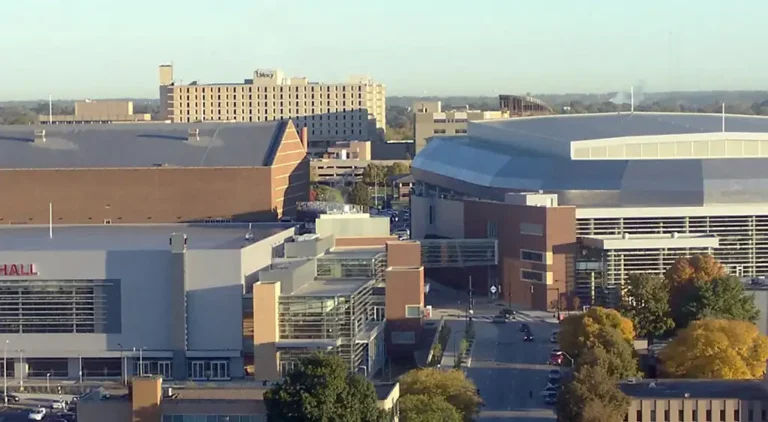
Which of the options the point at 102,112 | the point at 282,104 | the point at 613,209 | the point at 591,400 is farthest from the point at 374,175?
the point at 591,400

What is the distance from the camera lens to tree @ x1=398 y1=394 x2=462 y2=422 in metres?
28.8

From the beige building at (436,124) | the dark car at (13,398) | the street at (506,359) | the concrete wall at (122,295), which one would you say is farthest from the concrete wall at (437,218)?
the beige building at (436,124)

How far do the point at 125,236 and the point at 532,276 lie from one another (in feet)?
44.1

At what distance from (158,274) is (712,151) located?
74.6 ft

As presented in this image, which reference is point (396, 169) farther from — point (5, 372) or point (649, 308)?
point (5, 372)

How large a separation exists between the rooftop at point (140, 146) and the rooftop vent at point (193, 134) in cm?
11

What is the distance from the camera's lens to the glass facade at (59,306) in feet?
140

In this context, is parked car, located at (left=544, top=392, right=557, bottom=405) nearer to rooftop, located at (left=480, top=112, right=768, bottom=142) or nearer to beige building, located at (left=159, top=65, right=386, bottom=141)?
rooftop, located at (left=480, top=112, right=768, bottom=142)

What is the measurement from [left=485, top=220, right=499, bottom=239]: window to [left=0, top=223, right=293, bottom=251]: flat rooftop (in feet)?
22.6

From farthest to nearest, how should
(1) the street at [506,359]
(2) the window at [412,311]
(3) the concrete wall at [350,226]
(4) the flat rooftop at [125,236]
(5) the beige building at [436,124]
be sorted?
(5) the beige building at [436,124] → (3) the concrete wall at [350,226] → (4) the flat rooftop at [125,236] → (2) the window at [412,311] → (1) the street at [506,359]

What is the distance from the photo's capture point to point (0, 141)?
63.4 meters

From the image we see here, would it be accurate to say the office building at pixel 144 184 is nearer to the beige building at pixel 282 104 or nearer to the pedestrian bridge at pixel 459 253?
the pedestrian bridge at pixel 459 253

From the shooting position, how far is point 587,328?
128ft

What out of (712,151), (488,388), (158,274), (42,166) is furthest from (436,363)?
(42,166)
